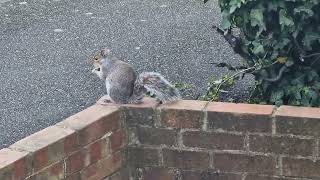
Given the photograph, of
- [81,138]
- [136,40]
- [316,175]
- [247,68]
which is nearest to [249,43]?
[247,68]

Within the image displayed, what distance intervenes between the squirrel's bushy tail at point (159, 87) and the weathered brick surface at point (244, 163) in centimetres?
48

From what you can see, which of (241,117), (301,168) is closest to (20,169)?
(241,117)

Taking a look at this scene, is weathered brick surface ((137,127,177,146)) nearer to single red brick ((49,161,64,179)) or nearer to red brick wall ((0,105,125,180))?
red brick wall ((0,105,125,180))

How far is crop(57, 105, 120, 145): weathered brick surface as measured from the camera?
13.9 feet

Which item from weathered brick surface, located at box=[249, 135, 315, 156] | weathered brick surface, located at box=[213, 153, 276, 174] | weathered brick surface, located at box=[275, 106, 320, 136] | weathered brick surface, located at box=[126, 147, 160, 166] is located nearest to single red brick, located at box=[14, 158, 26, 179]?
weathered brick surface, located at box=[126, 147, 160, 166]

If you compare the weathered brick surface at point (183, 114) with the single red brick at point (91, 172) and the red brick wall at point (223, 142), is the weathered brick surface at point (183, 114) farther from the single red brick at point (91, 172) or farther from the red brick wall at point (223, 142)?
the single red brick at point (91, 172)

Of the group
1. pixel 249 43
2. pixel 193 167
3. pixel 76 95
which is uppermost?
pixel 249 43

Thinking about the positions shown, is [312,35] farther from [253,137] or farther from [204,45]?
[204,45]

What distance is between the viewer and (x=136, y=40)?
6.94 m

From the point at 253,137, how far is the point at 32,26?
3.98 meters

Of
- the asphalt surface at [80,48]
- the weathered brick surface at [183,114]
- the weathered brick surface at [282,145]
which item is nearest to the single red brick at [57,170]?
the asphalt surface at [80,48]

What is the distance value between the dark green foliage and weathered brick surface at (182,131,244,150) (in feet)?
1.32

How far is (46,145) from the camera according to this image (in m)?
3.97

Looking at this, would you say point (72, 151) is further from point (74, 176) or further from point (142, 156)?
point (142, 156)
